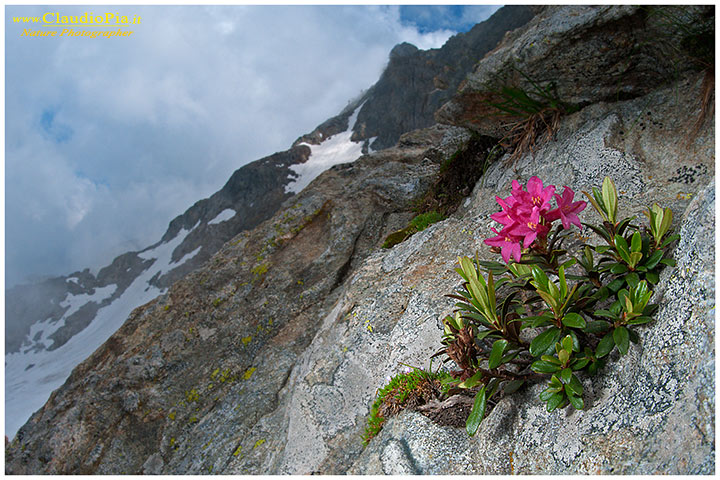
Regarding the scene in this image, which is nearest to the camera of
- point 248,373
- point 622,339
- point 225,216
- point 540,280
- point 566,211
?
point 622,339

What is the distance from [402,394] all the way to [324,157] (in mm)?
55587

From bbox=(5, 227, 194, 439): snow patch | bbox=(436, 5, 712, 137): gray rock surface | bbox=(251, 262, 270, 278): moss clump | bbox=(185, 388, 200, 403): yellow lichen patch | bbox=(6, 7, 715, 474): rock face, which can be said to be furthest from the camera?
bbox=(5, 227, 194, 439): snow patch

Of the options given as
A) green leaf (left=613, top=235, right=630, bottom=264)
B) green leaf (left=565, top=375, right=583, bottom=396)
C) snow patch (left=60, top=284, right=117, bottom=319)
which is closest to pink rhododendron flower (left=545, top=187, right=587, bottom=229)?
green leaf (left=613, top=235, right=630, bottom=264)

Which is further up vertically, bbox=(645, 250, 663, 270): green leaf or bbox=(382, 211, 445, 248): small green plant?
bbox=(382, 211, 445, 248): small green plant

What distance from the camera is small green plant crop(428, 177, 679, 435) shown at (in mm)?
2078

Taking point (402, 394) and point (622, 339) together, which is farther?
point (402, 394)

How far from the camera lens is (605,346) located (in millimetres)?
2055

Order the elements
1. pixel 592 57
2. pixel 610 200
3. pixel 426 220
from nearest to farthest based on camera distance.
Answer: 1. pixel 610 200
2. pixel 592 57
3. pixel 426 220

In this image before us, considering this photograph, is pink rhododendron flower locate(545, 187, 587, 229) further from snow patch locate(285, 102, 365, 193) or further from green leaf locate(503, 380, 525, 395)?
snow patch locate(285, 102, 365, 193)

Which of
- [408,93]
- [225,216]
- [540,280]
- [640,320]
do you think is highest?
[225,216]

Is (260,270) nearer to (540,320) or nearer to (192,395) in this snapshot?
(192,395)

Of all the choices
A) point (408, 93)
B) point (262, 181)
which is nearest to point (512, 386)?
point (262, 181)

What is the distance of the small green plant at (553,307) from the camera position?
2.08 meters

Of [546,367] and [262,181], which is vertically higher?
[262,181]
